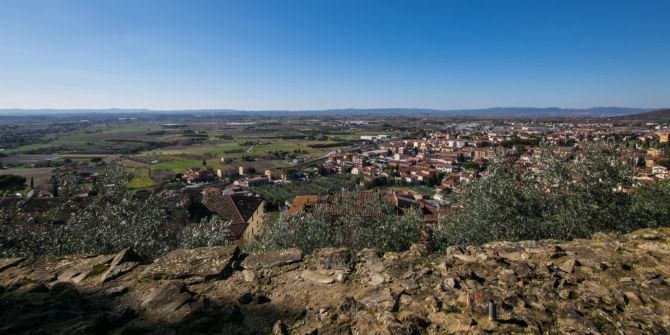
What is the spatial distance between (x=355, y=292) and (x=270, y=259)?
7.95ft

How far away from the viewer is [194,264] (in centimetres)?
785

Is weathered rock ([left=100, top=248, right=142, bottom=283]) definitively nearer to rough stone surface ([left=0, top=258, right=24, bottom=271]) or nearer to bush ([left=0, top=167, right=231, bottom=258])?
rough stone surface ([left=0, top=258, right=24, bottom=271])

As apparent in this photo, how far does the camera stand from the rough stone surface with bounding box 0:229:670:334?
5.38 meters

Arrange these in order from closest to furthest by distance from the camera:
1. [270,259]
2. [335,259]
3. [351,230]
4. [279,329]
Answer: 1. [279,329]
2. [335,259]
3. [270,259]
4. [351,230]

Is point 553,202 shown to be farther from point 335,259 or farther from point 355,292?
point 355,292

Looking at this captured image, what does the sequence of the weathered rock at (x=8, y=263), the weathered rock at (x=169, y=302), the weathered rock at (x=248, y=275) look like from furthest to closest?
1. the weathered rock at (x=8, y=263)
2. the weathered rock at (x=248, y=275)
3. the weathered rock at (x=169, y=302)

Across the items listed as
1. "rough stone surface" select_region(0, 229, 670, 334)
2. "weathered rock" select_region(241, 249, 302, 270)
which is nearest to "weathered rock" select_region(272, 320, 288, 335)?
"rough stone surface" select_region(0, 229, 670, 334)

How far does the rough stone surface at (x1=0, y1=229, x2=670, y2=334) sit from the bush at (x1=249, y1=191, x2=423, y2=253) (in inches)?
206

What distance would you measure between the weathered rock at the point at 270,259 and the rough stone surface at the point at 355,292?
0.05 m

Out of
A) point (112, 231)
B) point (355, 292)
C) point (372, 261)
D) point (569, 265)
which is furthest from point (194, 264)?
point (569, 265)

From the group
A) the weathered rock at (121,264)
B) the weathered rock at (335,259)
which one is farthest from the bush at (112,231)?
the weathered rock at (335,259)

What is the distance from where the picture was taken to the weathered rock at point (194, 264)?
7.46m

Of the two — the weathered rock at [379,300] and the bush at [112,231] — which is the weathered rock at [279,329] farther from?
the bush at [112,231]

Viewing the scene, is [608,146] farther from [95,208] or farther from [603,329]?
[95,208]
